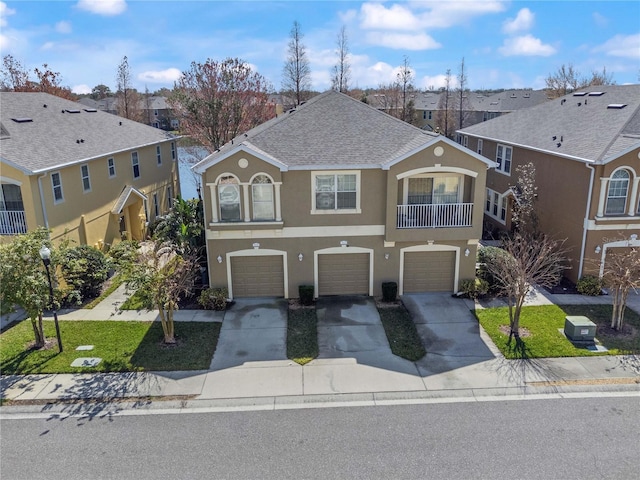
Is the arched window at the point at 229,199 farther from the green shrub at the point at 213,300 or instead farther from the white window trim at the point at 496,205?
the white window trim at the point at 496,205

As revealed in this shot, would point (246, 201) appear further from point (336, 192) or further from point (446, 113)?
point (446, 113)

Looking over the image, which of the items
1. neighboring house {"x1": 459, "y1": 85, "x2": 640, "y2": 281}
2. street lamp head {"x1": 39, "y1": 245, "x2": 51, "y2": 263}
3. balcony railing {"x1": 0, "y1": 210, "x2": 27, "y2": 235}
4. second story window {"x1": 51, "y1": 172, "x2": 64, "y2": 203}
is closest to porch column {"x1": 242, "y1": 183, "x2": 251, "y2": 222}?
street lamp head {"x1": 39, "y1": 245, "x2": 51, "y2": 263}

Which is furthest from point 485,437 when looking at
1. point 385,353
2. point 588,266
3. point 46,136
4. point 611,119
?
point 46,136

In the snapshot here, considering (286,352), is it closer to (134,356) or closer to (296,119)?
(134,356)

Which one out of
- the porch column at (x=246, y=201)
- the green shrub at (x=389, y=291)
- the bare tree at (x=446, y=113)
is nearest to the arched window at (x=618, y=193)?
the green shrub at (x=389, y=291)

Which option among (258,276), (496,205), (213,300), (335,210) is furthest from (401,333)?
(496,205)
